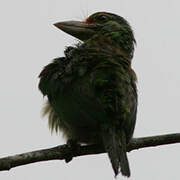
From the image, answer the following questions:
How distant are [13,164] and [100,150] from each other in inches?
36.7

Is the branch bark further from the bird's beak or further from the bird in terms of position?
the bird's beak

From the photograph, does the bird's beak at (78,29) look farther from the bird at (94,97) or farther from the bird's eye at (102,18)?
the bird at (94,97)

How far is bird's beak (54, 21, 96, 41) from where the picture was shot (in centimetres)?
573

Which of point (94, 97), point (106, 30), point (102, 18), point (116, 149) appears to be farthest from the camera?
point (102, 18)

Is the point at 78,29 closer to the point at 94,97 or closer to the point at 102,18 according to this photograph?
the point at 102,18

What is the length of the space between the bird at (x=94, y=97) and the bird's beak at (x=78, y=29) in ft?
1.56

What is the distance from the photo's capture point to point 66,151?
4340 mm

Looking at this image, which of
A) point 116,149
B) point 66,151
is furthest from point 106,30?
point 116,149

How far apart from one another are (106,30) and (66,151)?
6.17ft

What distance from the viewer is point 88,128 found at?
4238 millimetres

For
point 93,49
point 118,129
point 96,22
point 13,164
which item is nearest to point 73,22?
point 96,22

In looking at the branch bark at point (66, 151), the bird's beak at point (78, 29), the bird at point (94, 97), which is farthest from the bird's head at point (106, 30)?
the branch bark at point (66, 151)

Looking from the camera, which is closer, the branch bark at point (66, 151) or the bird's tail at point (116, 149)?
the branch bark at point (66, 151)

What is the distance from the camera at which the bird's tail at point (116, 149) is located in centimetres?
397
